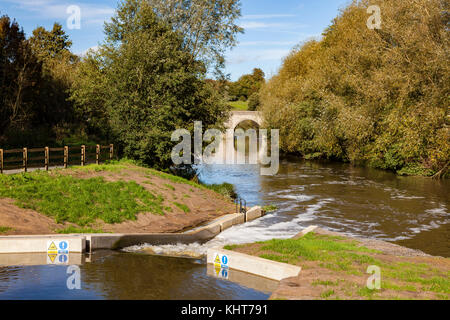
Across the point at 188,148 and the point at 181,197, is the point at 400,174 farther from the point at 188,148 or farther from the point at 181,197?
the point at 181,197

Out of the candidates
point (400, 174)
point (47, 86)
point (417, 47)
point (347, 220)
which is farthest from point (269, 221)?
point (47, 86)

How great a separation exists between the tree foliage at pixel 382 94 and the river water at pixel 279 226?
2890mm

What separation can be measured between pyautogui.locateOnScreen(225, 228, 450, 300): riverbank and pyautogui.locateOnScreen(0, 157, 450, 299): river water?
1302 mm

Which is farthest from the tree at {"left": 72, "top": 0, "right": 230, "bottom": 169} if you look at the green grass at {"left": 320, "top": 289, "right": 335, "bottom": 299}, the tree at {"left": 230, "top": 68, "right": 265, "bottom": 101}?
the tree at {"left": 230, "top": 68, "right": 265, "bottom": 101}

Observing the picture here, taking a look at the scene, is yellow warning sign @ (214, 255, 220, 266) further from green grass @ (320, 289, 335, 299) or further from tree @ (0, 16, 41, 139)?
tree @ (0, 16, 41, 139)

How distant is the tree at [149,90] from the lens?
29.1 meters

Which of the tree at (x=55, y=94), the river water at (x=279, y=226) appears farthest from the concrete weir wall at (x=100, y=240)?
the tree at (x=55, y=94)

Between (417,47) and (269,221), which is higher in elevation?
(417,47)

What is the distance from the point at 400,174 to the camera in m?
41.5

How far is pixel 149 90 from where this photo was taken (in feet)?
97.2

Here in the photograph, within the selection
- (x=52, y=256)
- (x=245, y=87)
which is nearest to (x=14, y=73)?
(x=52, y=256)

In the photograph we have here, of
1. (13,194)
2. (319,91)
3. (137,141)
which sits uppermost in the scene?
(319,91)

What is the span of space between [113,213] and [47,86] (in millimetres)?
28791

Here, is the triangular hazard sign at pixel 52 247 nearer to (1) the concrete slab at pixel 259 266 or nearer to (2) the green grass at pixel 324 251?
(1) the concrete slab at pixel 259 266
